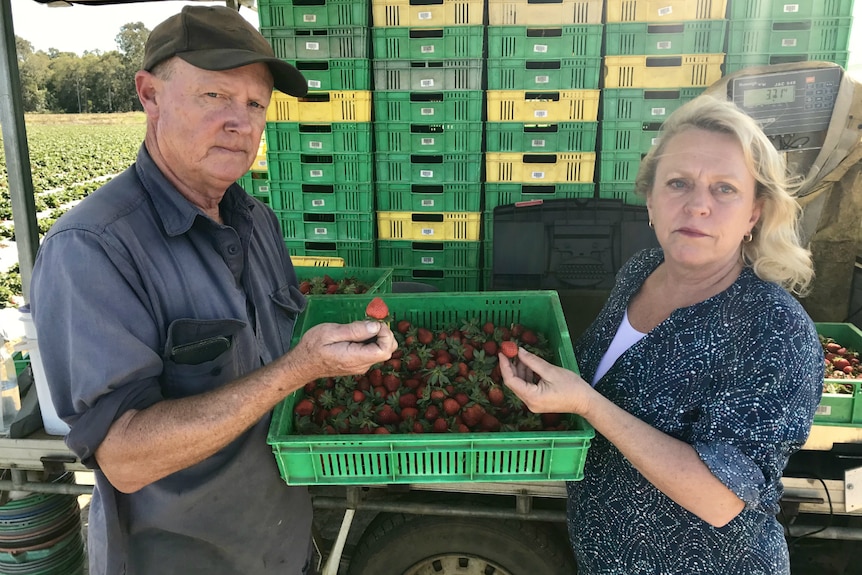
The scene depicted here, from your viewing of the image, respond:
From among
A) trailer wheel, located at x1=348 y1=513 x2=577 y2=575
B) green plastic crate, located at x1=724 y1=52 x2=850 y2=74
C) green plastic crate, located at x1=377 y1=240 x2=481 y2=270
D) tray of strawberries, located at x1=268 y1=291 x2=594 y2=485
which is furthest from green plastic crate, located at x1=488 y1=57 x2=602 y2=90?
trailer wheel, located at x1=348 y1=513 x2=577 y2=575

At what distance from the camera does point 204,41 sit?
4.33 ft

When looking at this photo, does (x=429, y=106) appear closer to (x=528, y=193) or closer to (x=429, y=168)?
(x=429, y=168)

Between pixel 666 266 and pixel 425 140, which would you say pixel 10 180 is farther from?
pixel 666 266

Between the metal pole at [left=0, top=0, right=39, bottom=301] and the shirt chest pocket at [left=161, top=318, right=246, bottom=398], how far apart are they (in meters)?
1.82

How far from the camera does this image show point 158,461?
3.97ft

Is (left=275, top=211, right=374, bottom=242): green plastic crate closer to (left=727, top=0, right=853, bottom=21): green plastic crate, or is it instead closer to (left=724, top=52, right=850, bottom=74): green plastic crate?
(left=724, top=52, right=850, bottom=74): green plastic crate

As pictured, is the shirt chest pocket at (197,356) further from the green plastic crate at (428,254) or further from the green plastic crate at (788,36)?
the green plastic crate at (788,36)

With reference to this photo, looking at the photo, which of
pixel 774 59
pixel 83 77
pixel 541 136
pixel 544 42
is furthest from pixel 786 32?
pixel 83 77

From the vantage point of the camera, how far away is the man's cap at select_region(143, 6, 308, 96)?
1.30 metres

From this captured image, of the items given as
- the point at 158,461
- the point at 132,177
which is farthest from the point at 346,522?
the point at 132,177

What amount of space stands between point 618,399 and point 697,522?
12.9 inches

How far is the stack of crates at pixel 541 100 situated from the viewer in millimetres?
3475

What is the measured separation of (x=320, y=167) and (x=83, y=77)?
1211 inches

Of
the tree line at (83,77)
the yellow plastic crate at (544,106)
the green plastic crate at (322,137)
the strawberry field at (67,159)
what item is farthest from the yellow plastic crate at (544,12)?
the tree line at (83,77)
